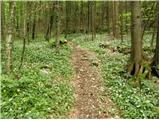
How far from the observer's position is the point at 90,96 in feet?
34.1

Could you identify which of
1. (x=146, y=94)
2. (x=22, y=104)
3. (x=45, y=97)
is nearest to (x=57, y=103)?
(x=45, y=97)

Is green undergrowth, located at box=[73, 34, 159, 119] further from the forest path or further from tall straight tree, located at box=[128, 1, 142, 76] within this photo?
tall straight tree, located at box=[128, 1, 142, 76]

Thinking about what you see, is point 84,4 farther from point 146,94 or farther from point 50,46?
point 146,94

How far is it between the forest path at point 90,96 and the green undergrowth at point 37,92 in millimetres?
336

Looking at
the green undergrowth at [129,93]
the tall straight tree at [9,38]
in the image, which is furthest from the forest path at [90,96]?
the tall straight tree at [9,38]

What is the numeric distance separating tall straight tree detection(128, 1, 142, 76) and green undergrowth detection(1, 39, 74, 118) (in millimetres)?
3070

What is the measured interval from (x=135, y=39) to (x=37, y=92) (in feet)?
19.4

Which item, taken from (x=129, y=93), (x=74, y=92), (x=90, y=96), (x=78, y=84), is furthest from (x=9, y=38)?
(x=129, y=93)

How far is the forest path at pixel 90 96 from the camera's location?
899 cm

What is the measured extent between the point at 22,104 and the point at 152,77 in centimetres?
685

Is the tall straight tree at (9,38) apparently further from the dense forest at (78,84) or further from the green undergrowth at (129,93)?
the green undergrowth at (129,93)

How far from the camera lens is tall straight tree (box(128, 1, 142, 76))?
41.7ft

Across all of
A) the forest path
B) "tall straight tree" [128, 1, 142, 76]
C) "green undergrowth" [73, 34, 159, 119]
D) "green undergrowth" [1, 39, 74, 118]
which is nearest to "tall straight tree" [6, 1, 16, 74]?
"green undergrowth" [1, 39, 74, 118]

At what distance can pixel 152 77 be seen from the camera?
41.9 ft
